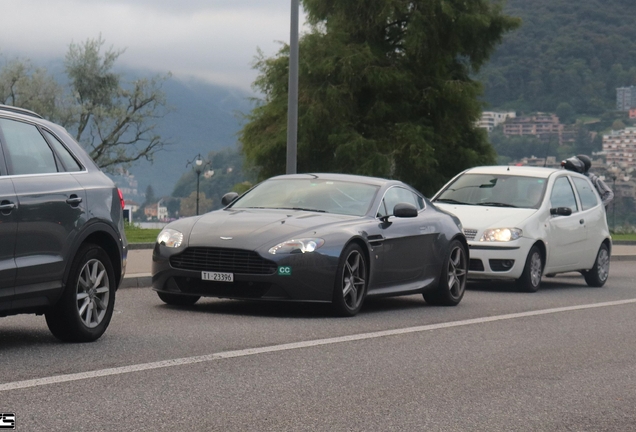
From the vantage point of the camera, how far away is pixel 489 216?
16.7m

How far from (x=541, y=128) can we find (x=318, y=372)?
121 meters

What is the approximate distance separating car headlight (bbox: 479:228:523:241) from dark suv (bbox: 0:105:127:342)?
7.69 m

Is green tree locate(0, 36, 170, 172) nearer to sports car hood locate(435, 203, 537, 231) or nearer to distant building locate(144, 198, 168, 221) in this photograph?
distant building locate(144, 198, 168, 221)

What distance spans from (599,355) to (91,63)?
59.4 meters

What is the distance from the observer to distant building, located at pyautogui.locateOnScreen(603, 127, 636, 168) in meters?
128

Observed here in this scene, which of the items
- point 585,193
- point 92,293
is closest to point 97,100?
point 585,193

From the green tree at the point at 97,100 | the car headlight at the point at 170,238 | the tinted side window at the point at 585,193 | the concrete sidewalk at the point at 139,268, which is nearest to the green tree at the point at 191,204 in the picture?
the green tree at the point at 97,100

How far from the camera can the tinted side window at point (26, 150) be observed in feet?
27.6

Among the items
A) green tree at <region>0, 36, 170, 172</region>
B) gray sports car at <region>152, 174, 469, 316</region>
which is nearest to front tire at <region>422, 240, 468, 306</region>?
gray sports car at <region>152, 174, 469, 316</region>

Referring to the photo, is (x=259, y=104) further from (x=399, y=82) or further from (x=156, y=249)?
(x=156, y=249)

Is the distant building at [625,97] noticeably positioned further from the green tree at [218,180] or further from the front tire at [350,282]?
the front tire at [350,282]

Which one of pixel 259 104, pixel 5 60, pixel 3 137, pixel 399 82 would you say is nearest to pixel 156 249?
pixel 3 137

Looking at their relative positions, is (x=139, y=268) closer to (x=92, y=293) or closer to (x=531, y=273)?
(x=531, y=273)

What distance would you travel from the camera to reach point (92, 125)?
216 feet
